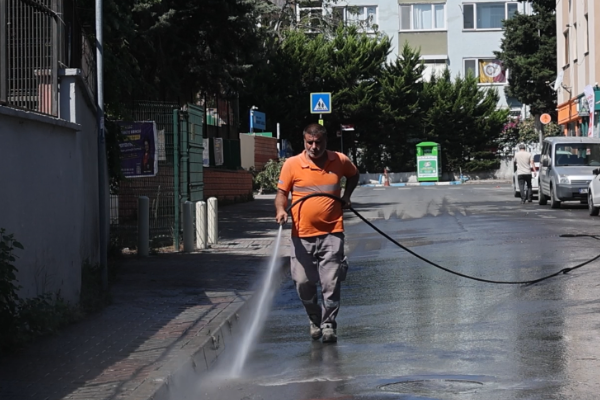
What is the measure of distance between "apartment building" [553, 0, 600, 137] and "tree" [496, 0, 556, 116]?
189 centimetres

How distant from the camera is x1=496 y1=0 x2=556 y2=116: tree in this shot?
5609 centimetres

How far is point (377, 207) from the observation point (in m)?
31.6

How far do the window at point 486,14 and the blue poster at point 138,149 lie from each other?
180 feet

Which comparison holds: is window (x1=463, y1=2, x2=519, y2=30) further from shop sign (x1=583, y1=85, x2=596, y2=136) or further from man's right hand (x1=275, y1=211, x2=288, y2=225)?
man's right hand (x1=275, y1=211, x2=288, y2=225)

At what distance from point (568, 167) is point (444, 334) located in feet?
67.3

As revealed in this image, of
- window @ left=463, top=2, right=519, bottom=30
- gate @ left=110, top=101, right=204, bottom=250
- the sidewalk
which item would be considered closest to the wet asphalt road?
the sidewalk

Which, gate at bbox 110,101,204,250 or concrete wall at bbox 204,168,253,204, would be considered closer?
gate at bbox 110,101,204,250

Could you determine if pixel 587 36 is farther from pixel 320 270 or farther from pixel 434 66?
pixel 320 270

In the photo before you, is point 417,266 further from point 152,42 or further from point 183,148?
point 152,42

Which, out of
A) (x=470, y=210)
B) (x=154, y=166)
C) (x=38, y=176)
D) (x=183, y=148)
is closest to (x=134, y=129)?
(x=154, y=166)

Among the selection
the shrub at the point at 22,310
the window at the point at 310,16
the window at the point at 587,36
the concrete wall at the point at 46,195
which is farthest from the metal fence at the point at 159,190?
the window at the point at 310,16

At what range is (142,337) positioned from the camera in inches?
344

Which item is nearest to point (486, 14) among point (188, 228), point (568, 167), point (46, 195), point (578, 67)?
point (578, 67)

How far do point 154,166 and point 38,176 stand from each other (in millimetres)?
7374
